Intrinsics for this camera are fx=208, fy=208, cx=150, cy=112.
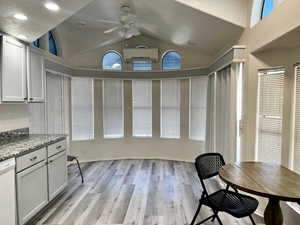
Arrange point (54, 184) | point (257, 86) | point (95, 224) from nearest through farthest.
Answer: point (95, 224) → point (257, 86) → point (54, 184)

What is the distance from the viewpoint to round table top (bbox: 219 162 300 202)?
1.52 metres

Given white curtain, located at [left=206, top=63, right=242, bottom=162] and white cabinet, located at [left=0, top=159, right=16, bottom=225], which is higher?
white curtain, located at [left=206, top=63, right=242, bottom=162]

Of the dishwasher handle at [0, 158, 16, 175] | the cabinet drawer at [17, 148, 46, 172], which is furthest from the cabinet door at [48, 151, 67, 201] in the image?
the dishwasher handle at [0, 158, 16, 175]

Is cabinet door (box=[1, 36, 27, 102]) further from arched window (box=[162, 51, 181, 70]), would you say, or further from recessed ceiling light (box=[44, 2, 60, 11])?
arched window (box=[162, 51, 181, 70])

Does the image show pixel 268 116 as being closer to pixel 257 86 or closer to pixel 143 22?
pixel 257 86

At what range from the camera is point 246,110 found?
292 centimetres

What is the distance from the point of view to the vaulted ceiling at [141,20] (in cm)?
249

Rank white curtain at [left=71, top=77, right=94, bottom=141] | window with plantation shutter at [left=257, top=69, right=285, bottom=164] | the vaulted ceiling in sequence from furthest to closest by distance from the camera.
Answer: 1. white curtain at [left=71, top=77, right=94, bottom=141]
2. window with plantation shutter at [left=257, top=69, right=285, bottom=164]
3. the vaulted ceiling

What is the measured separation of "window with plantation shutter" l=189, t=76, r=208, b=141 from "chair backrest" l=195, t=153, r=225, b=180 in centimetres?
277

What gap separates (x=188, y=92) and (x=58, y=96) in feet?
10.4

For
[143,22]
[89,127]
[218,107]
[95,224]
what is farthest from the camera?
[89,127]

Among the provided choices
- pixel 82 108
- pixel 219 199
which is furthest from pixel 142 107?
pixel 219 199

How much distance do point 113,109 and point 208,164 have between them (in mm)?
3712

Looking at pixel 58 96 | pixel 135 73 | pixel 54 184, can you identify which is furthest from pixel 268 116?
pixel 58 96
